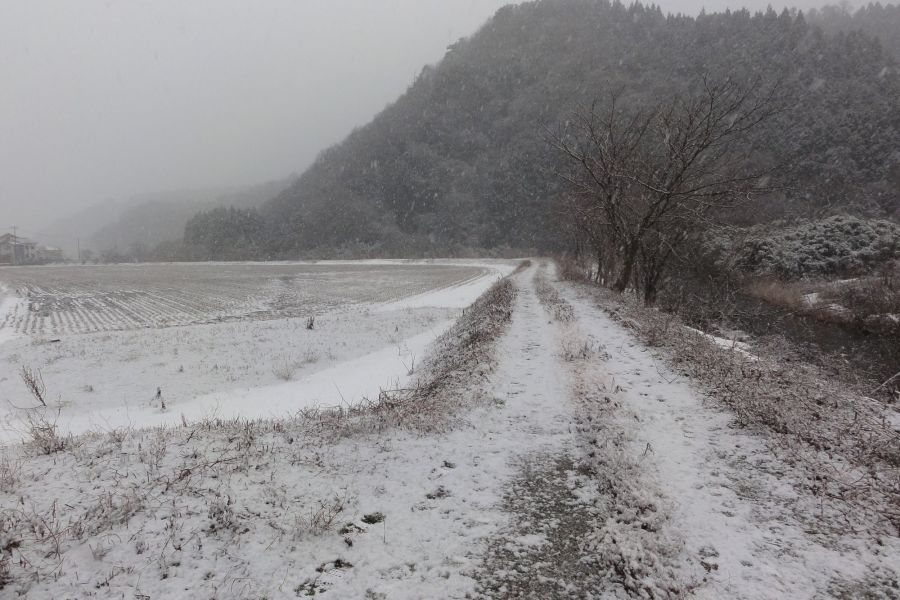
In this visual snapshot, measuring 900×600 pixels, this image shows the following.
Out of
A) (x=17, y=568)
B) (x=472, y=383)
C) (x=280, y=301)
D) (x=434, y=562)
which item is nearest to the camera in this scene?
(x=17, y=568)

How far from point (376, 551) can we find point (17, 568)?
2.63m

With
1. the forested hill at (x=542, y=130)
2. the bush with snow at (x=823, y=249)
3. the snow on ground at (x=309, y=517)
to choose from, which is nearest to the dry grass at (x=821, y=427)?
the snow on ground at (x=309, y=517)

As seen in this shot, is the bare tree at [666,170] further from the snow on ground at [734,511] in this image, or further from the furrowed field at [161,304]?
the furrowed field at [161,304]

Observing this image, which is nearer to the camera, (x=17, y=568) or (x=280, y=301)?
(x=17, y=568)

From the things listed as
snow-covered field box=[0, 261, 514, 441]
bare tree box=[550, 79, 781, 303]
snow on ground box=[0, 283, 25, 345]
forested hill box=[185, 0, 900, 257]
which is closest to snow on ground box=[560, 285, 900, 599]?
snow-covered field box=[0, 261, 514, 441]

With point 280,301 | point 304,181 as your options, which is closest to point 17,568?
point 280,301

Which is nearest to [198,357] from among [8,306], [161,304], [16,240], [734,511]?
[734,511]

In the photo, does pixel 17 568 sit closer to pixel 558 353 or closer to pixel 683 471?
pixel 683 471

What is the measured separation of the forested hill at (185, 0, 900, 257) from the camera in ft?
244

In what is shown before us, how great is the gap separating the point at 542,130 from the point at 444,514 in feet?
415

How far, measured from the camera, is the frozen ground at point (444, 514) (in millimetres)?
3178

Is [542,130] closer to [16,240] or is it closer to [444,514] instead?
[444,514]

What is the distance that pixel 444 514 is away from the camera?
160 inches

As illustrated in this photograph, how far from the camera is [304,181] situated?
561 feet
